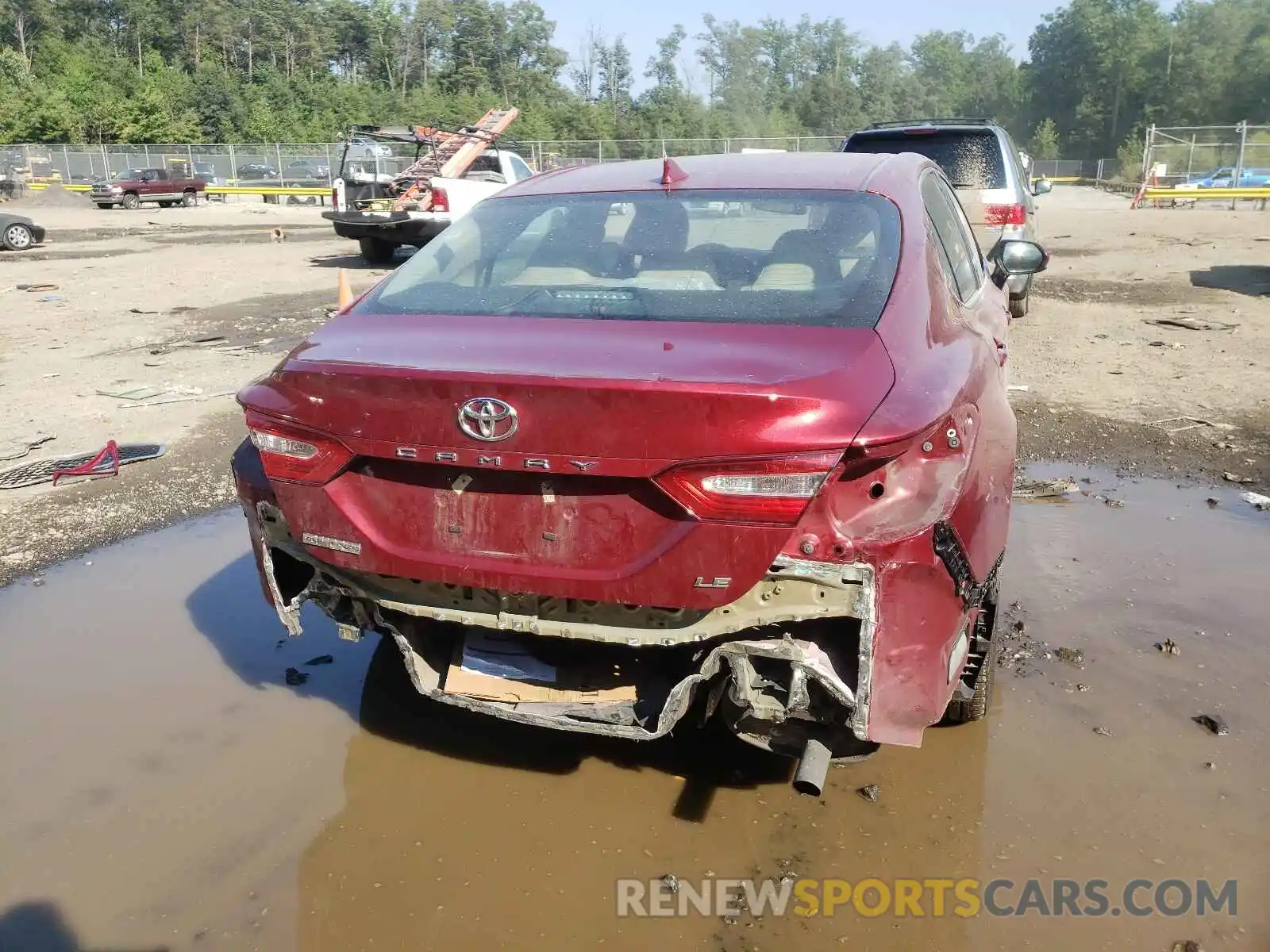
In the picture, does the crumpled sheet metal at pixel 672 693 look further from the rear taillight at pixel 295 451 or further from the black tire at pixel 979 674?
the black tire at pixel 979 674

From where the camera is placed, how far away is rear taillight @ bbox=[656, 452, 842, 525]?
7.24 ft

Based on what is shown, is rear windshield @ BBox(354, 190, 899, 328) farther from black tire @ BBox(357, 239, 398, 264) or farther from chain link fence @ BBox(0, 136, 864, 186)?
chain link fence @ BBox(0, 136, 864, 186)

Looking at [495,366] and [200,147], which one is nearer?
[495,366]

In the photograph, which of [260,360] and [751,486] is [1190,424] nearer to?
[751,486]

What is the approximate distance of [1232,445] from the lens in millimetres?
6070

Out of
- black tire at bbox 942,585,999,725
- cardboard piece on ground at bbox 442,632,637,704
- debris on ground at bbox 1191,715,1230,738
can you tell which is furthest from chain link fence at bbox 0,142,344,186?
debris on ground at bbox 1191,715,1230,738

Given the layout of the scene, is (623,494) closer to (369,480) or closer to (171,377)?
(369,480)

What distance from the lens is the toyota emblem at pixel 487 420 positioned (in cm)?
237

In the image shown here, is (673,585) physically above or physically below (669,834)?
above

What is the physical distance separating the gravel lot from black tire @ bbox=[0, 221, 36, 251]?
89.3 inches

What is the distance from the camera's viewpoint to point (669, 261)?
314 centimetres

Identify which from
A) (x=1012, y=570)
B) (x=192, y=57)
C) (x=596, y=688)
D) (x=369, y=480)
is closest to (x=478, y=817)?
(x=596, y=688)

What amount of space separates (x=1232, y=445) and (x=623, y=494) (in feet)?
16.9

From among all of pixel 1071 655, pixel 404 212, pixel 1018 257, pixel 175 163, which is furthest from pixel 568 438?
pixel 175 163
